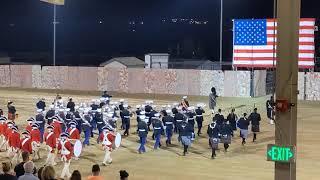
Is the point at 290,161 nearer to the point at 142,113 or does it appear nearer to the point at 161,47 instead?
the point at 142,113

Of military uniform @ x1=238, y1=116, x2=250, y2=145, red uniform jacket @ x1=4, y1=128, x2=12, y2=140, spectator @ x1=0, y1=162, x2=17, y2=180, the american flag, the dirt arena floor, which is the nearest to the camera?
spectator @ x1=0, y1=162, x2=17, y2=180

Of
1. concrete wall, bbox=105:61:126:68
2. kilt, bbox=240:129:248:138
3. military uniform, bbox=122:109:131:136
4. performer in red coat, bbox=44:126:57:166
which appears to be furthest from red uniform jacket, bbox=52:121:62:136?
concrete wall, bbox=105:61:126:68

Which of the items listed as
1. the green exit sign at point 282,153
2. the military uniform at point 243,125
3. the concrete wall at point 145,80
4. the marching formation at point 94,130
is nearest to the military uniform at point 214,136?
the marching formation at point 94,130

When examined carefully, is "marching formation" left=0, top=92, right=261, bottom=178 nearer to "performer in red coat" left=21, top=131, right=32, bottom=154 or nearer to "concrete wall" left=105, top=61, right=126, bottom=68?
"performer in red coat" left=21, top=131, right=32, bottom=154

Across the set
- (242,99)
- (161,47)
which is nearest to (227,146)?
(242,99)

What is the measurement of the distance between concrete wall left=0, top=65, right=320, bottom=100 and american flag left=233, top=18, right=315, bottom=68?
2.86 m

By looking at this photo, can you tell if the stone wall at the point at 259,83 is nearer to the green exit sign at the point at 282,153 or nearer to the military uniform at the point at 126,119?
Result: the military uniform at the point at 126,119

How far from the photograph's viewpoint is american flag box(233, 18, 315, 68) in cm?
3428

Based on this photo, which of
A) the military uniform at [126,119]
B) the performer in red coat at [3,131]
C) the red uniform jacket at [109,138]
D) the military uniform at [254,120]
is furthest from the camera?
the military uniform at [126,119]

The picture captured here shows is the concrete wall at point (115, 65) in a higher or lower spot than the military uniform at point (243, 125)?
higher

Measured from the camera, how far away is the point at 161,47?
3334 inches

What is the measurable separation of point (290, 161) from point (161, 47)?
7395 centimetres

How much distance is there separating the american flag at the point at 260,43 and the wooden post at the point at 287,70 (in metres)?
23.3

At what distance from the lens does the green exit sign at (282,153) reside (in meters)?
11.2
